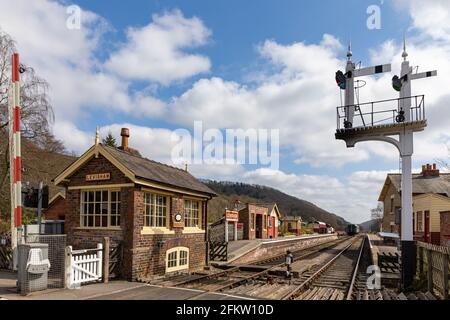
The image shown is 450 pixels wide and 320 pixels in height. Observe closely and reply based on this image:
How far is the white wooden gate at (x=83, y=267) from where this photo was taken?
34.0 ft

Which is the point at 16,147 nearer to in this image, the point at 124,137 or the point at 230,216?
the point at 124,137

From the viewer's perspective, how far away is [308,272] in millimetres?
17391

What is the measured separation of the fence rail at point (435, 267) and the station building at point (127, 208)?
8.90 meters

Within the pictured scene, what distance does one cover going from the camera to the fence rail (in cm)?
945

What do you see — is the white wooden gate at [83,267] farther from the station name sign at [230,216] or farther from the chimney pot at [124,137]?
the station name sign at [230,216]

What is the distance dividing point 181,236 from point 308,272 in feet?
21.5

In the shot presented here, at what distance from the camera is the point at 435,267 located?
34.3 ft

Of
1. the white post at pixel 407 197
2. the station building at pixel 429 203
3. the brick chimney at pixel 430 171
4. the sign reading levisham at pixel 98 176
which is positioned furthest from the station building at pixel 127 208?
the brick chimney at pixel 430 171

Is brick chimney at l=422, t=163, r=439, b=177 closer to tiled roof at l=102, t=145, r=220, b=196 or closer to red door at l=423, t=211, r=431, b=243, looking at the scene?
red door at l=423, t=211, r=431, b=243

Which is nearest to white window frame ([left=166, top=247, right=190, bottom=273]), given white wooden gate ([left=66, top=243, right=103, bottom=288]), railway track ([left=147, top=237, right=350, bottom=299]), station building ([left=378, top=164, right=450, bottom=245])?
railway track ([left=147, top=237, right=350, bottom=299])

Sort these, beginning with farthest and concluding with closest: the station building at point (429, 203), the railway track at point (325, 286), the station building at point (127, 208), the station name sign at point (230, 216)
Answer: the station name sign at point (230, 216)
the station building at point (429, 203)
the station building at point (127, 208)
the railway track at point (325, 286)
